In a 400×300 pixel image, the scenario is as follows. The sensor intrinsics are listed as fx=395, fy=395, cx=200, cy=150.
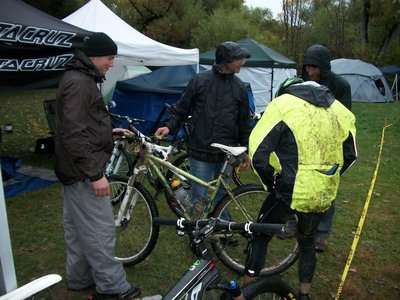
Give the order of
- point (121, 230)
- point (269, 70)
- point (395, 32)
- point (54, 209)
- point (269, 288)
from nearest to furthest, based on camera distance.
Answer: point (269, 288) → point (121, 230) → point (54, 209) → point (269, 70) → point (395, 32)

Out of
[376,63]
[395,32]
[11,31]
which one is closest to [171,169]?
[11,31]

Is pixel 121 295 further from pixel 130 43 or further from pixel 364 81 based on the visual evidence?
pixel 364 81

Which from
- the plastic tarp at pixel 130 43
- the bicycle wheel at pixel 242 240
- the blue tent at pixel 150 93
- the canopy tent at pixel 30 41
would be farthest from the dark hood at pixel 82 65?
the blue tent at pixel 150 93

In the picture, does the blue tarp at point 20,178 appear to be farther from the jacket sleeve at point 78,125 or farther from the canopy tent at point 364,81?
the canopy tent at point 364,81

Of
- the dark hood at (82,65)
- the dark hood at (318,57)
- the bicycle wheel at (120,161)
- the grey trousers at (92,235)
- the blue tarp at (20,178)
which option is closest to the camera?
the dark hood at (82,65)

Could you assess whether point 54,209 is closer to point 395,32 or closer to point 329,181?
point 329,181

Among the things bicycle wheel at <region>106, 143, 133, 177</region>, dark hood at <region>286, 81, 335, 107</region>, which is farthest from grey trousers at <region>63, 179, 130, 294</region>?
bicycle wheel at <region>106, 143, 133, 177</region>

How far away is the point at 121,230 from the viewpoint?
3.65 m

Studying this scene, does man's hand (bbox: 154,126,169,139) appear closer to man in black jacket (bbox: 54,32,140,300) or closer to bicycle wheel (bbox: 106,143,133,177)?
man in black jacket (bbox: 54,32,140,300)

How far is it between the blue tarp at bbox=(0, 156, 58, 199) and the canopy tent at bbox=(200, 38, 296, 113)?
6236mm

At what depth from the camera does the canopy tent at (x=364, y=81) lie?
21.0m

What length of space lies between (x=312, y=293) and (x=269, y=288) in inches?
54.0

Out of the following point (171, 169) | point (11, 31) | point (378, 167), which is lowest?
point (378, 167)

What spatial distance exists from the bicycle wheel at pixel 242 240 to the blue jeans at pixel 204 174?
0.15 meters
